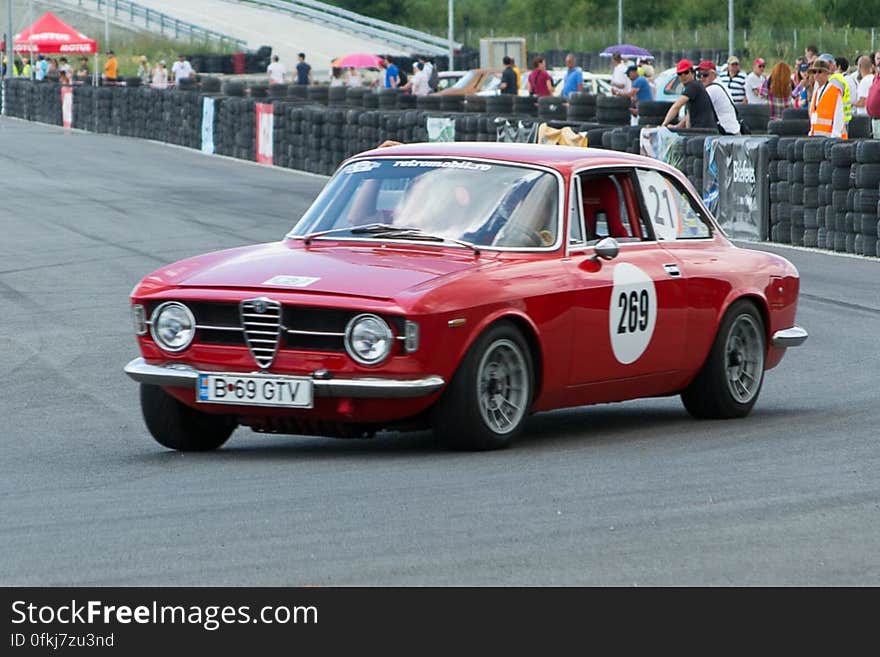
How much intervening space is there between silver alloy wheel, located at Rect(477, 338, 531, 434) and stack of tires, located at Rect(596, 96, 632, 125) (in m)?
17.7

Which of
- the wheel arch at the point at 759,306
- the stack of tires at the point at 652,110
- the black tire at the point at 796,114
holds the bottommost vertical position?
the wheel arch at the point at 759,306

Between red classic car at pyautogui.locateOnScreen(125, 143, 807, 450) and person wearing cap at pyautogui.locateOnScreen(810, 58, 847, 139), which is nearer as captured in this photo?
red classic car at pyautogui.locateOnScreen(125, 143, 807, 450)

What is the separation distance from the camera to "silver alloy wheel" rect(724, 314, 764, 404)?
32.3ft

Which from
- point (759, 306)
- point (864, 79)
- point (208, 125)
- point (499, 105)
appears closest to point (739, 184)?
point (864, 79)

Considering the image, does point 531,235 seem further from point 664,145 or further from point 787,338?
point 664,145

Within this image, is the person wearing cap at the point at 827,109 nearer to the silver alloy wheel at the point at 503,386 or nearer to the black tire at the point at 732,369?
the black tire at the point at 732,369

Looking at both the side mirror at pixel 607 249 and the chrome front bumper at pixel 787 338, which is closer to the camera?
the side mirror at pixel 607 249

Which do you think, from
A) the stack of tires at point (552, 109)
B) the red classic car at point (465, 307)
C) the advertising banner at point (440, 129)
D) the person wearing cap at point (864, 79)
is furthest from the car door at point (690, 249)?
the advertising banner at point (440, 129)

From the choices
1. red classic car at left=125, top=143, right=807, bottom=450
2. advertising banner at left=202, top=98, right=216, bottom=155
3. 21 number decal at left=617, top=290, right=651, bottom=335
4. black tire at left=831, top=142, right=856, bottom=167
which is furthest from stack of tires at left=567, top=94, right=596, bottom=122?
21 number decal at left=617, top=290, right=651, bottom=335

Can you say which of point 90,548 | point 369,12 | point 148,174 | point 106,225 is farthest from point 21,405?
point 369,12

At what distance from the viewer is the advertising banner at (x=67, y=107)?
162 feet

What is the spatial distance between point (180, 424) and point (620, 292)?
212 centimetres

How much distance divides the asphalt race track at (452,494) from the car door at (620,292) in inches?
14.0

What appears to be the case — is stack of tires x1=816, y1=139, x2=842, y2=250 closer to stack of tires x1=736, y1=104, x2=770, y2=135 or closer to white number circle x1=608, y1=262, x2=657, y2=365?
stack of tires x1=736, y1=104, x2=770, y2=135
